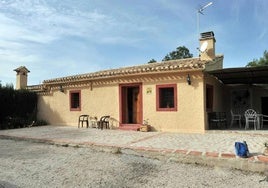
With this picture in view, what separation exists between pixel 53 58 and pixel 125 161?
15705 mm

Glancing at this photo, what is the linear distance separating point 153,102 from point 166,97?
2.36ft

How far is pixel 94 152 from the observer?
896 centimetres

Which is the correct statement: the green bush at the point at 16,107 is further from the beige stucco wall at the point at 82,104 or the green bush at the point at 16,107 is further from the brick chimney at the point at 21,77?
the brick chimney at the point at 21,77

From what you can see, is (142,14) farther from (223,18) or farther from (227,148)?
(227,148)

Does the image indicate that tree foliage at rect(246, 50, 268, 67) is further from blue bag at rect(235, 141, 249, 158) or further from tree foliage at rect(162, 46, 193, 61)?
blue bag at rect(235, 141, 249, 158)

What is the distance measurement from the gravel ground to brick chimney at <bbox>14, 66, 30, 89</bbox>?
1405cm

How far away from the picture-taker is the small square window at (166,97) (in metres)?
13.1

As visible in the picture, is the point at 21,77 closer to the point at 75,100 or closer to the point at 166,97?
the point at 75,100

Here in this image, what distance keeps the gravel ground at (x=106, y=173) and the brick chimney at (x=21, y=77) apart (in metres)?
14.1

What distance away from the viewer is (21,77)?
21688 mm

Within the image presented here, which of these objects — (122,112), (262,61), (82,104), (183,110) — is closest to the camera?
(183,110)

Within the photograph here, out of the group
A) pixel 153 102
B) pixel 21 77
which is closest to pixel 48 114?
pixel 21 77

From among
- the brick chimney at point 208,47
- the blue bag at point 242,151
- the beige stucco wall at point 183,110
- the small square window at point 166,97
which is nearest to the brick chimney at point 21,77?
the beige stucco wall at point 183,110

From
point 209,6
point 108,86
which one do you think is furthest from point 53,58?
point 209,6
